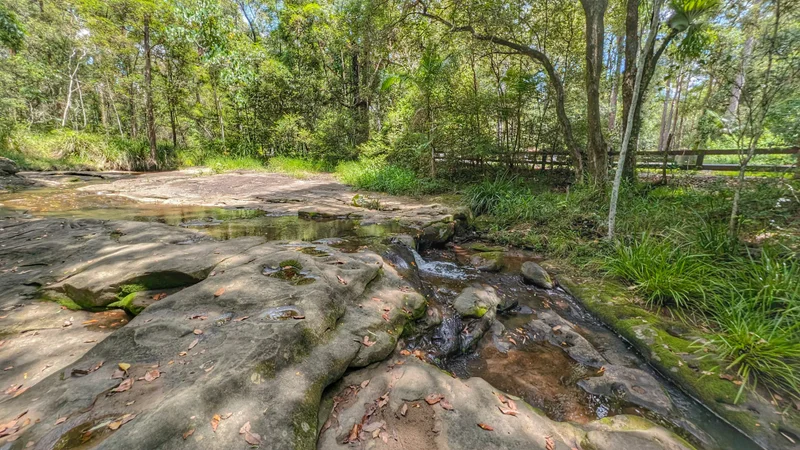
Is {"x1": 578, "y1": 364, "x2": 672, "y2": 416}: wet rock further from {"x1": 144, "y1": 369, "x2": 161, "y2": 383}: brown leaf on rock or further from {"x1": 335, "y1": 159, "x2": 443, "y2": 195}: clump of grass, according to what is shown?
{"x1": 335, "y1": 159, "x2": 443, "y2": 195}: clump of grass

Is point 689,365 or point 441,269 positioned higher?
point 441,269

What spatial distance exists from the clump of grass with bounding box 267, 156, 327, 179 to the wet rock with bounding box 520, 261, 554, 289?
12288mm

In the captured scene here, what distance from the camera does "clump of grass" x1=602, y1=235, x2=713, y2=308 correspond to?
12.7 ft

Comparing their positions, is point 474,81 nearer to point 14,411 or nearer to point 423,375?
point 423,375

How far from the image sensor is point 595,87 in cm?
746

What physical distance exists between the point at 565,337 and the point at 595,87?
6.60 m

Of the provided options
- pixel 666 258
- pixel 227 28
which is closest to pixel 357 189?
pixel 666 258

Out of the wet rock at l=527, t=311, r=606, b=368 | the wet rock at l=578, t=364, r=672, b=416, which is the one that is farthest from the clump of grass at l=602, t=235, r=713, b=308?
the wet rock at l=578, t=364, r=672, b=416

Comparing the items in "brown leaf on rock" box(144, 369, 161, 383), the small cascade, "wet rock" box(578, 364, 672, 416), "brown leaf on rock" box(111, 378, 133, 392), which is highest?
"brown leaf on rock" box(144, 369, 161, 383)

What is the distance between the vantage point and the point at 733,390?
2730 mm

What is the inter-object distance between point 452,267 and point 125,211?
766cm

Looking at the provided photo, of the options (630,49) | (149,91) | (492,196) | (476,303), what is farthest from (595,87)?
(149,91)

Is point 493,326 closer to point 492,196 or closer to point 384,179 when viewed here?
point 492,196

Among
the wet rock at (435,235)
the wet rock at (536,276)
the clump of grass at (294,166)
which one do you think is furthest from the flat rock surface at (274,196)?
the clump of grass at (294,166)
